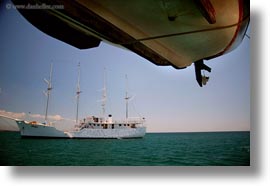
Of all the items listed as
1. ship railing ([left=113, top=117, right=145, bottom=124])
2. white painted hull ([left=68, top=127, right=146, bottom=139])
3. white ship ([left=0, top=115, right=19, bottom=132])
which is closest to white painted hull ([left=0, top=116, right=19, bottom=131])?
white ship ([left=0, top=115, right=19, bottom=132])

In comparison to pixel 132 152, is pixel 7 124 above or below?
above

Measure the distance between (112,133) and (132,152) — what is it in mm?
156

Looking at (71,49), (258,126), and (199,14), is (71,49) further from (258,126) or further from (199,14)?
(258,126)

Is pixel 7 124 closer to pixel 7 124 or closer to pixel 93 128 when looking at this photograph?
pixel 7 124

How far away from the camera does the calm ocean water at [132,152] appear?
1680 mm

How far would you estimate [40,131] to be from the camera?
1.69 meters

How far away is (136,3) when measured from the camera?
1540 mm

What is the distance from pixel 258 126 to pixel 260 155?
5.9 inches

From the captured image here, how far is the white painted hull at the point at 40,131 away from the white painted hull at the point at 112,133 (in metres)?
0.07

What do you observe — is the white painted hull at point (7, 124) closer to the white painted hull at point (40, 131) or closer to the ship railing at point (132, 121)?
the white painted hull at point (40, 131)

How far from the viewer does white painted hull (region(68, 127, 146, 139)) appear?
170 centimetres

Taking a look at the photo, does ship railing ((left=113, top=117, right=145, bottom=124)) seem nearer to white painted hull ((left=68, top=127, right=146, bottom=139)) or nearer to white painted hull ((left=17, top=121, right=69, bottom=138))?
white painted hull ((left=68, top=127, right=146, bottom=139))

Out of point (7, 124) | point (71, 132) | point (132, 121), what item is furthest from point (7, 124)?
point (132, 121)

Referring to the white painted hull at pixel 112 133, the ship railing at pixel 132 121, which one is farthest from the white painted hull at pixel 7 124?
the ship railing at pixel 132 121
